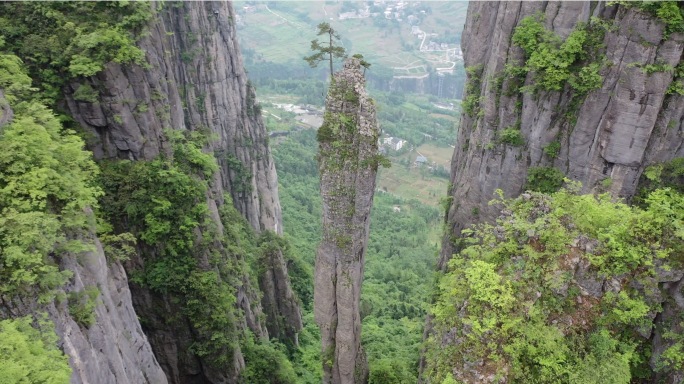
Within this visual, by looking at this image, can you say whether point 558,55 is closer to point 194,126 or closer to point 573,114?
point 573,114

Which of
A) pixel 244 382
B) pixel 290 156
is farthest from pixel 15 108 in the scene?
pixel 290 156

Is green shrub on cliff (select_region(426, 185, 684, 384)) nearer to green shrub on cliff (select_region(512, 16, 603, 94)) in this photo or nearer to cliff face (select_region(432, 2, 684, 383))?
cliff face (select_region(432, 2, 684, 383))

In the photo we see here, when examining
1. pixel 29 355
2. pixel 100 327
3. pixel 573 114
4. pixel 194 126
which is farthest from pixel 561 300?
pixel 194 126

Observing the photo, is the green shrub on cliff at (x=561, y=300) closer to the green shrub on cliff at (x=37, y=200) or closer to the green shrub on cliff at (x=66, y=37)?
the green shrub on cliff at (x=37, y=200)

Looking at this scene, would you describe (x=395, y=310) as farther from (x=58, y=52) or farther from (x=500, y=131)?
(x=58, y=52)

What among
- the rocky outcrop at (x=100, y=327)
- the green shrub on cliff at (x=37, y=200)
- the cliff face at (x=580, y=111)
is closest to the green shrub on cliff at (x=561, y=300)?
the cliff face at (x=580, y=111)

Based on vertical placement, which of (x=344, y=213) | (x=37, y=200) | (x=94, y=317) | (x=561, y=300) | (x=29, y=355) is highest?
(x=37, y=200)

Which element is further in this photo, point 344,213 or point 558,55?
point 344,213

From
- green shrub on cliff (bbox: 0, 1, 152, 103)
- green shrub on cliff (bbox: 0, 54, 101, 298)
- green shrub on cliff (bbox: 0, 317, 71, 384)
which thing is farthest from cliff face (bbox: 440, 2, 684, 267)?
green shrub on cliff (bbox: 0, 317, 71, 384)
